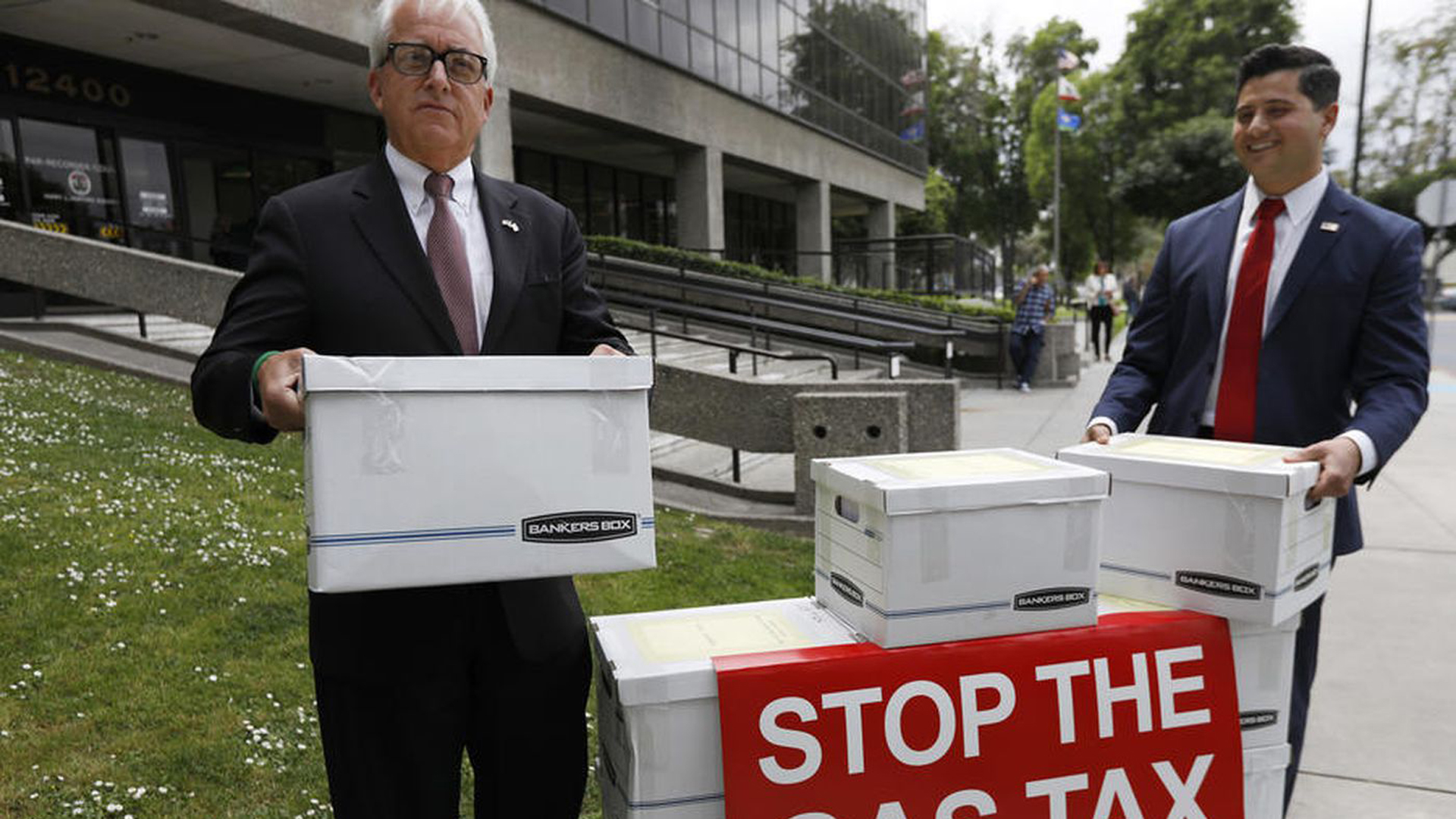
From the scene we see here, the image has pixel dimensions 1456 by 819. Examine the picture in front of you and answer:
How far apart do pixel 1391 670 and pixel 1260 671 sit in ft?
9.42

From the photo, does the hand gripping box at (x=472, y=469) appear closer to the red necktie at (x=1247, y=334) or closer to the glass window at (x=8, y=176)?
the red necktie at (x=1247, y=334)

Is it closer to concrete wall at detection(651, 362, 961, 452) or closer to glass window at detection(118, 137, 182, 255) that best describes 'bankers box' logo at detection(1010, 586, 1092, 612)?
concrete wall at detection(651, 362, 961, 452)

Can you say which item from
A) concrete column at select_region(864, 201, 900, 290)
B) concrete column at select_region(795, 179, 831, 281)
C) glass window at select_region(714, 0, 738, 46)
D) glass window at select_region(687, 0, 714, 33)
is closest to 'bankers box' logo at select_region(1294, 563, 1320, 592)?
glass window at select_region(687, 0, 714, 33)

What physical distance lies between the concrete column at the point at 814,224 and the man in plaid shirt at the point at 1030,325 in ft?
39.9

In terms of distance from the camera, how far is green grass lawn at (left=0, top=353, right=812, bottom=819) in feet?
10.6

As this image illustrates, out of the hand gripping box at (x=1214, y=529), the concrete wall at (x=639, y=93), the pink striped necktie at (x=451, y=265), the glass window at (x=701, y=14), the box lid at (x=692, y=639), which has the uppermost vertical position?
the glass window at (x=701, y=14)

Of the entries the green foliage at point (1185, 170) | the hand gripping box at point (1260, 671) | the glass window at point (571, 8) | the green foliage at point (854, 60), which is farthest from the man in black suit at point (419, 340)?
the green foliage at point (1185, 170)

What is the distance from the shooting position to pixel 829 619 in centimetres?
233

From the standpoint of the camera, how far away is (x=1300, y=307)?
99.0 inches

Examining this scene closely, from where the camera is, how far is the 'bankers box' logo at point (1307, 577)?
2242 millimetres

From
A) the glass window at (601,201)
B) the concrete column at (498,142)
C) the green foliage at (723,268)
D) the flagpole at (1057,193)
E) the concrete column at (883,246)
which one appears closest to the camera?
the concrete column at (498,142)

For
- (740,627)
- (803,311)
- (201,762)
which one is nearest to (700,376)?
(201,762)

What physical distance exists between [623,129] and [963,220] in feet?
137

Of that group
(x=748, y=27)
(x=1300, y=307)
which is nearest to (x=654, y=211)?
(x=748, y=27)
